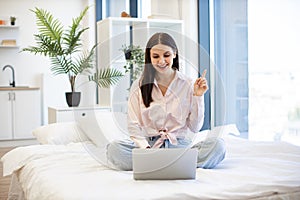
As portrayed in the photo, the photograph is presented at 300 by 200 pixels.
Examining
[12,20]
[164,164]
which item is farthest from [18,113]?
[164,164]

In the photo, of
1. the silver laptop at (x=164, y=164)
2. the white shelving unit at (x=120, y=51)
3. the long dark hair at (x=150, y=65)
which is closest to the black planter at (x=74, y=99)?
the white shelving unit at (x=120, y=51)

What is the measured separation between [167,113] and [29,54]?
4.43 meters

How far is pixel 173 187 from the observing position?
1624 millimetres

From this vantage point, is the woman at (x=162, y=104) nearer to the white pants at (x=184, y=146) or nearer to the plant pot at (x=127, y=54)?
the white pants at (x=184, y=146)

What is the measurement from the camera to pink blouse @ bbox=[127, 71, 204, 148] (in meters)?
1.93

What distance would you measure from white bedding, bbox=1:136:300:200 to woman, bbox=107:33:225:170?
161 millimetres

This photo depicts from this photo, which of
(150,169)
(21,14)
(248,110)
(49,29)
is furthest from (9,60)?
(150,169)

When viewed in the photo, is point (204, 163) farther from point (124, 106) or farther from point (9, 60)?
point (9, 60)

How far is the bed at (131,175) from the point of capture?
1562 mm

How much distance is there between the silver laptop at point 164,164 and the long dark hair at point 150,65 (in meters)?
0.25

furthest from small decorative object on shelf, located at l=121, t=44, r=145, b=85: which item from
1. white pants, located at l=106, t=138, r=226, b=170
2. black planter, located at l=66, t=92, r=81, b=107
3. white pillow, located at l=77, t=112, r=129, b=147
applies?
black planter, located at l=66, t=92, r=81, b=107

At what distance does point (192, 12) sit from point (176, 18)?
183mm

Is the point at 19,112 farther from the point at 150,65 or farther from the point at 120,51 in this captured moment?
the point at 150,65

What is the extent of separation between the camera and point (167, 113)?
1925mm
